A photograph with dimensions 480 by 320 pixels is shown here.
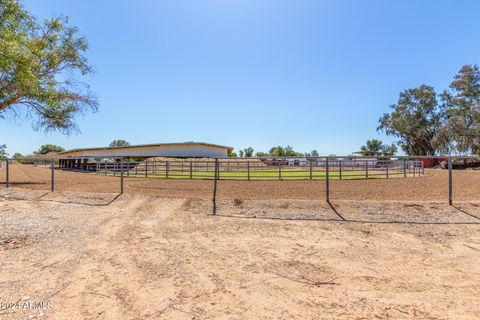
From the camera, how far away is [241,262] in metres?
3.51

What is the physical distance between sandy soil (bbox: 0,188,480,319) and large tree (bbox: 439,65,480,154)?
32.6 m

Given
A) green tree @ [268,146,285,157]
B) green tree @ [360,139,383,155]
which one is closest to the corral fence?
green tree @ [268,146,285,157]

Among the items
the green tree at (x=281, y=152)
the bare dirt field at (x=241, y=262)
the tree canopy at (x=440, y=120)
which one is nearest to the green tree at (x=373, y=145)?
the green tree at (x=281, y=152)

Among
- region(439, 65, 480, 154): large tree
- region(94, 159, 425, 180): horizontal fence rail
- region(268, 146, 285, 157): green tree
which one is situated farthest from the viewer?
region(268, 146, 285, 157): green tree

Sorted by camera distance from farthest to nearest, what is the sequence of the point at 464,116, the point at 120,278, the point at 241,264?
the point at 464,116 → the point at 241,264 → the point at 120,278

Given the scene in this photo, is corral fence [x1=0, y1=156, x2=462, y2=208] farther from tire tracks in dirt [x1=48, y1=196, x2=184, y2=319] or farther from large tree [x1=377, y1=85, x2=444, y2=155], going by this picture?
large tree [x1=377, y1=85, x2=444, y2=155]

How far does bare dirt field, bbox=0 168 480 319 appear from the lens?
97.3 inches

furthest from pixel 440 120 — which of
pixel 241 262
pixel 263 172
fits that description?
pixel 241 262

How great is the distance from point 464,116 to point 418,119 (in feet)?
29.4

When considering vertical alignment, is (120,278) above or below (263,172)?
below

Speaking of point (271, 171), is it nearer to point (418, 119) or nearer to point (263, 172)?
point (263, 172)

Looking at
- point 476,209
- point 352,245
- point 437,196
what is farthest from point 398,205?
point 352,245

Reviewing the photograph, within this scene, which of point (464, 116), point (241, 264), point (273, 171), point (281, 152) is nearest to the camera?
point (241, 264)

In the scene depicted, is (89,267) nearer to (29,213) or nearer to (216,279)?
(216,279)
